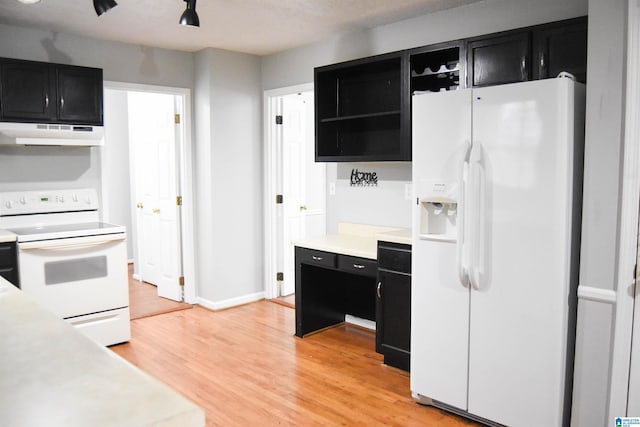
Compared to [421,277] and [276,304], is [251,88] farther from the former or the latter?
[421,277]

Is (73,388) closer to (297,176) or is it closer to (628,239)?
(628,239)

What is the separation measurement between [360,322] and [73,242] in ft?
7.86

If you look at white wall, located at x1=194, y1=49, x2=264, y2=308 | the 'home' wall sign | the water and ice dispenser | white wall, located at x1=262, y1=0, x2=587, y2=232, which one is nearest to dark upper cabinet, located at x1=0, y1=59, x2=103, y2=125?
white wall, located at x1=194, y1=49, x2=264, y2=308

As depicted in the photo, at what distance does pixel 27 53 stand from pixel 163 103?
55.2 inches

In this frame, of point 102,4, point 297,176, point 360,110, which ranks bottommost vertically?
point 297,176

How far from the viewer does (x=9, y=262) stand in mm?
3547

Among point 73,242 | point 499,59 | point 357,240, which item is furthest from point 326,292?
point 499,59

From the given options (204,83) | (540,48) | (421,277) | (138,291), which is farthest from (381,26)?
(138,291)

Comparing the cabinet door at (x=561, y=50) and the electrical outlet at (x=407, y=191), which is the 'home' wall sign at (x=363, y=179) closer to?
the electrical outlet at (x=407, y=191)

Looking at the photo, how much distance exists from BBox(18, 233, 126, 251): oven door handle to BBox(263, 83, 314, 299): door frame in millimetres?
1651

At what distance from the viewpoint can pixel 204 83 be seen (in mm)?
4949

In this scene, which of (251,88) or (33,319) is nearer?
(33,319)

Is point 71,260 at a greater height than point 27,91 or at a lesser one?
lesser

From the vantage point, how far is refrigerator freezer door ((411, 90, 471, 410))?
278cm
